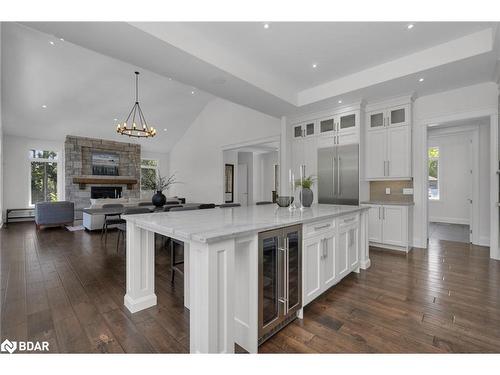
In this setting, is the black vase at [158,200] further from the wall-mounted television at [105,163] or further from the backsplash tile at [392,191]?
the wall-mounted television at [105,163]

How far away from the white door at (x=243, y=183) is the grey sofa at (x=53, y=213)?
5508 millimetres

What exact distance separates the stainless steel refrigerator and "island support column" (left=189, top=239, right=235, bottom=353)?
3.70 metres

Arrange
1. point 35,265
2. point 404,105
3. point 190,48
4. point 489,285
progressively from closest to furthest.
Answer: point 489,285 < point 190,48 < point 35,265 < point 404,105

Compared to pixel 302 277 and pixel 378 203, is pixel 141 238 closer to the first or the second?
pixel 302 277

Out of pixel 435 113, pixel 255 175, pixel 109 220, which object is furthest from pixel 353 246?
pixel 255 175

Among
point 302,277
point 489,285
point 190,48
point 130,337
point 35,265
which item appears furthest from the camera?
point 35,265

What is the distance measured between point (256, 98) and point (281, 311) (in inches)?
138

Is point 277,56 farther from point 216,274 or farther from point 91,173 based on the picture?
point 91,173

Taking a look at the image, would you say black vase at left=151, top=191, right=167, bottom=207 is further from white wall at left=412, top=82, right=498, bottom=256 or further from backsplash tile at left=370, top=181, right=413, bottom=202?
white wall at left=412, top=82, right=498, bottom=256

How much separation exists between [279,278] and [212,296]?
2.07 ft

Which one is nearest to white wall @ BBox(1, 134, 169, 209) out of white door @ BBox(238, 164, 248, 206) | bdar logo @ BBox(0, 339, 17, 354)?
white door @ BBox(238, 164, 248, 206)
